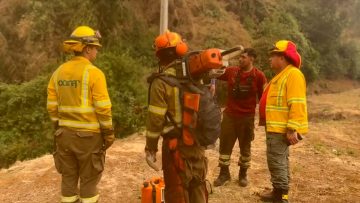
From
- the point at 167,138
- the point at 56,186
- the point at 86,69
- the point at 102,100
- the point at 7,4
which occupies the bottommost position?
the point at 56,186

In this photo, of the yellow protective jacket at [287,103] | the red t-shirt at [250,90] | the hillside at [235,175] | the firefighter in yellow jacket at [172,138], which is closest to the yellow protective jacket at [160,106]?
the firefighter in yellow jacket at [172,138]

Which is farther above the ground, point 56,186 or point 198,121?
point 198,121

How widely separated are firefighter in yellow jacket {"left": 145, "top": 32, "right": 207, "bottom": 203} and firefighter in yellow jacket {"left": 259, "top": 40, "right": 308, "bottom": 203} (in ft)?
3.87

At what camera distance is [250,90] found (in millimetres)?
5840

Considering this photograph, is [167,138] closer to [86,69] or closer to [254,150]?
[86,69]

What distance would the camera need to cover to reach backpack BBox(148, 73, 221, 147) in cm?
397

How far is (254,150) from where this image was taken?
29.2 ft

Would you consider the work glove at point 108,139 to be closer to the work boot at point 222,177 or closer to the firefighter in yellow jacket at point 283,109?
the firefighter in yellow jacket at point 283,109

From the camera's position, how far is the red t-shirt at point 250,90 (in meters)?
5.84

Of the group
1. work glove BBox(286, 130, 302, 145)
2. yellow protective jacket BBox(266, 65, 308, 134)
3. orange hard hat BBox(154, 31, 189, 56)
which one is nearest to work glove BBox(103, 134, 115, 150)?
orange hard hat BBox(154, 31, 189, 56)

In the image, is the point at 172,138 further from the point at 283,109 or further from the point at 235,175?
the point at 235,175

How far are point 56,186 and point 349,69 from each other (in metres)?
24.4

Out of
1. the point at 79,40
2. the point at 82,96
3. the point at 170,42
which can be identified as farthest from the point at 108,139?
the point at 170,42

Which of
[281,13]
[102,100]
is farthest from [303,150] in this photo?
[281,13]
